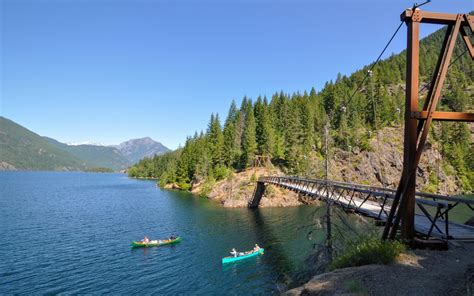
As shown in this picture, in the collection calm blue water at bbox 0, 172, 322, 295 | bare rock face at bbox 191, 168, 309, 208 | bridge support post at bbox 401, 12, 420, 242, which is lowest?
calm blue water at bbox 0, 172, 322, 295

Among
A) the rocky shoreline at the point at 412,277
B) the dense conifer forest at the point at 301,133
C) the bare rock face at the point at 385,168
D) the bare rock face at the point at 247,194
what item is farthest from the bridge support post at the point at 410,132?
the bare rock face at the point at 385,168

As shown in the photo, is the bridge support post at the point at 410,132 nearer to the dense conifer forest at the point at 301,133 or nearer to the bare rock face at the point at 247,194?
the bare rock face at the point at 247,194

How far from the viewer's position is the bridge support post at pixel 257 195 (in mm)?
64688

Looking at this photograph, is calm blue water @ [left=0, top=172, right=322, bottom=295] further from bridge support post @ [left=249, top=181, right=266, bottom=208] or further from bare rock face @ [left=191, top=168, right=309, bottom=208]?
bare rock face @ [left=191, top=168, right=309, bottom=208]

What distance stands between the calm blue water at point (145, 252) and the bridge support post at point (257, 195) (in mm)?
5818

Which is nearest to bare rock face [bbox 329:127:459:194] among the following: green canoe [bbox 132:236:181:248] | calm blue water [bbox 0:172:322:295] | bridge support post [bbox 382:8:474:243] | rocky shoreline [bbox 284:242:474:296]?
calm blue water [bbox 0:172:322:295]

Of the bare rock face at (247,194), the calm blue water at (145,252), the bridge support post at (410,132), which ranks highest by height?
the bridge support post at (410,132)

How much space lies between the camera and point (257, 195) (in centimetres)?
6538

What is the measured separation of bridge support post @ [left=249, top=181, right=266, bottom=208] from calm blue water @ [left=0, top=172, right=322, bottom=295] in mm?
5818

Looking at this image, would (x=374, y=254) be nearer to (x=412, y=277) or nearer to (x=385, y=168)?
(x=412, y=277)

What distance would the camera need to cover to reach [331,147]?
8588 centimetres

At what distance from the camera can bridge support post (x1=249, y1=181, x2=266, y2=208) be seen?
212 ft

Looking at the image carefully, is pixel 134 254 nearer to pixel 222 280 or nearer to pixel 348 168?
pixel 222 280

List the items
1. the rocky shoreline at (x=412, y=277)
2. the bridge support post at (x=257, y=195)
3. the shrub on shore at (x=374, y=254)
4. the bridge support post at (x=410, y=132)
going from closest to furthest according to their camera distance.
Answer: the rocky shoreline at (x=412, y=277) → the shrub on shore at (x=374, y=254) → the bridge support post at (x=410, y=132) → the bridge support post at (x=257, y=195)
